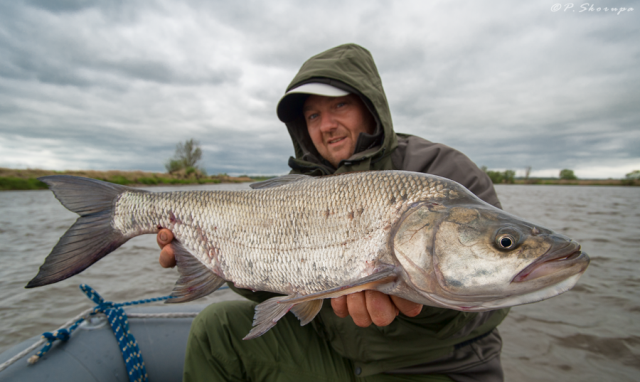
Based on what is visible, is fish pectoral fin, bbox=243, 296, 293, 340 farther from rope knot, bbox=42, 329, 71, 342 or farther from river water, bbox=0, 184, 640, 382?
river water, bbox=0, 184, 640, 382

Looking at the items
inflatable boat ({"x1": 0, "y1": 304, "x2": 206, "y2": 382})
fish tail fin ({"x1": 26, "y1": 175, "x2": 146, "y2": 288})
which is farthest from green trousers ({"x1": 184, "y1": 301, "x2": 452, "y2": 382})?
fish tail fin ({"x1": 26, "y1": 175, "x2": 146, "y2": 288})

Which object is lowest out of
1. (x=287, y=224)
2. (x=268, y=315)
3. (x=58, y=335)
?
(x=58, y=335)

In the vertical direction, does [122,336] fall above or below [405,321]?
below

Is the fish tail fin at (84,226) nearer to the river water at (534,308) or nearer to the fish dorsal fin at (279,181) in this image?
the fish dorsal fin at (279,181)

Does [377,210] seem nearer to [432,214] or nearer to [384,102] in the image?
[432,214]

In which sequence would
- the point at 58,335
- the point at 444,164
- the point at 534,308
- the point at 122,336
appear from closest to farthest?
the point at 58,335 → the point at 444,164 → the point at 122,336 → the point at 534,308

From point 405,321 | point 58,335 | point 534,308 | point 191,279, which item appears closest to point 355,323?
point 405,321

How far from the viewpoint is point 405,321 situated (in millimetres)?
1975

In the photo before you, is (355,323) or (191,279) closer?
(355,323)

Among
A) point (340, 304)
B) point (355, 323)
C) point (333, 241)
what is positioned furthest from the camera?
point (355, 323)

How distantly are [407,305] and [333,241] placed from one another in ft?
1.84

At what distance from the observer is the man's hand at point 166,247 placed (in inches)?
81.5

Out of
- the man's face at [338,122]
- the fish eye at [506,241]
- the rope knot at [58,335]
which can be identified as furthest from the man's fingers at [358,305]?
the rope knot at [58,335]

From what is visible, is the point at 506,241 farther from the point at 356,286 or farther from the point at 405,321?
the point at 405,321
